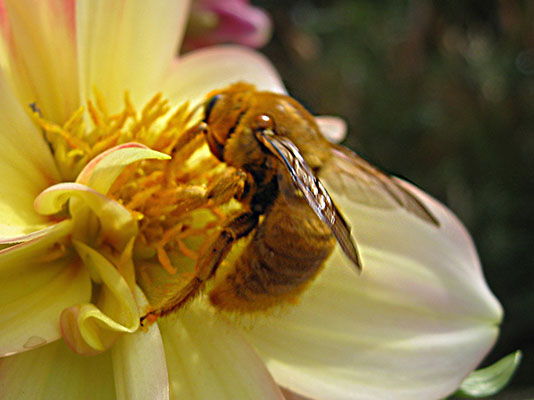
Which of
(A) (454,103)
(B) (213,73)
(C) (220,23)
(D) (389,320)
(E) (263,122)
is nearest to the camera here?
(E) (263,122)

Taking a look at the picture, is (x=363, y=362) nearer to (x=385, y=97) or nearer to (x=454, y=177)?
(x=454, y=177)

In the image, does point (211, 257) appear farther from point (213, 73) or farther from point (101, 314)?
point (213, 73)

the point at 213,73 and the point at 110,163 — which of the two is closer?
the point at 110,163

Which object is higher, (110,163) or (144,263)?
(110,163)

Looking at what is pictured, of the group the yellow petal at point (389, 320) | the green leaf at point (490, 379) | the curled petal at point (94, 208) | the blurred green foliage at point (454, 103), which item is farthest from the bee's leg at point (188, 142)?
the blurred green foliage at point (454, 103)

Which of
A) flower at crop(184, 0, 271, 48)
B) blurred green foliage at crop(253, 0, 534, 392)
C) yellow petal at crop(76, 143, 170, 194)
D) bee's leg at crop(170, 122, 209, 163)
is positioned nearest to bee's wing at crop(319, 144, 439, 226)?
bee's leg at crop(170, 122, 209, 163)

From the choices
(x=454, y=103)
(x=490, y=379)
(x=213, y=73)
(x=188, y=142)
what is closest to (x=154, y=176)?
(x=188, y=142)

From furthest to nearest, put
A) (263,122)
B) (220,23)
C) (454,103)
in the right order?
(454,103) < (220,23) < (263,122)
